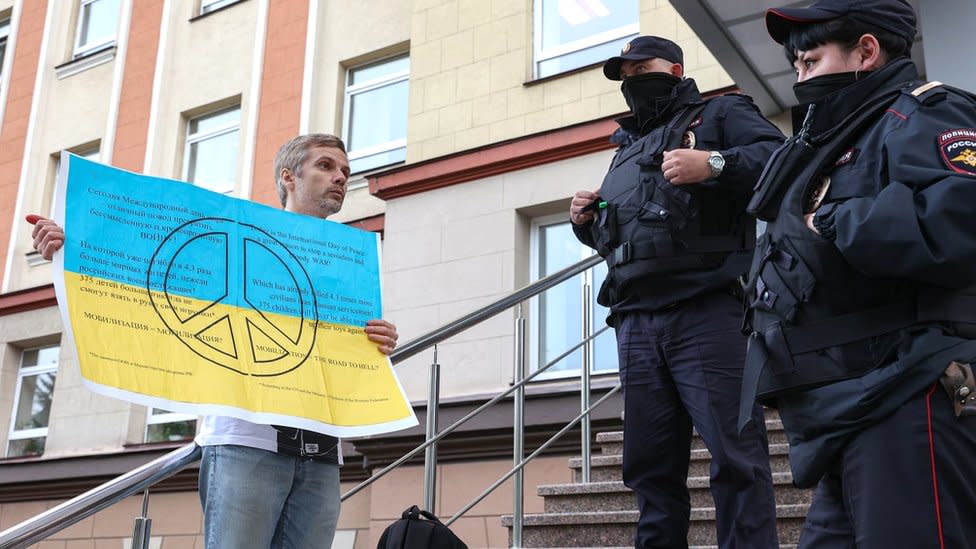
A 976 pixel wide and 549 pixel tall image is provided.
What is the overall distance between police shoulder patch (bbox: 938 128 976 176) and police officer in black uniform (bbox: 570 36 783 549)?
1221mm

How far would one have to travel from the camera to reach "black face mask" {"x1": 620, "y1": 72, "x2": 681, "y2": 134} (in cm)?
368

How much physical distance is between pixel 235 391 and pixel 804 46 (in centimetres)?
173

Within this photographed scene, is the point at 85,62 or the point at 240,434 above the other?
the point at 85,62

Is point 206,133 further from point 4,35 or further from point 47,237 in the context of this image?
point 47,237

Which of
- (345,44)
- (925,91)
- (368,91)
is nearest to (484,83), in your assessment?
(368,91)

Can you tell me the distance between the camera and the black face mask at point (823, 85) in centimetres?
231

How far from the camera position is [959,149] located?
2.06 metres

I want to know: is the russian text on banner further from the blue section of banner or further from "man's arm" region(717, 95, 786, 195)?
"man's arm" region(717, 95, 786, 195)

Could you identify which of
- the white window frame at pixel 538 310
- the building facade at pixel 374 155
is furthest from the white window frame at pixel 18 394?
the white window frame at pixel 538 310

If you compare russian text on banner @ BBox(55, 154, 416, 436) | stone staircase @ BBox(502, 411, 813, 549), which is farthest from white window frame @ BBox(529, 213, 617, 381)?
russian text on banner @ BBox(55, 154, 416, 436)

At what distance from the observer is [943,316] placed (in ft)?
6.70

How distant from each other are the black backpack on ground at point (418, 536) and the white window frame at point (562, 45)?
6235 mm

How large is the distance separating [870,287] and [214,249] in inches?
73.9

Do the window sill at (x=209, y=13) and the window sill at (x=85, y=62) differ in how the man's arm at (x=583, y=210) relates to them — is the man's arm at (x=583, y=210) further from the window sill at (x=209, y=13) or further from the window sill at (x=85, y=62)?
the window sill at (x=85, y=62)
